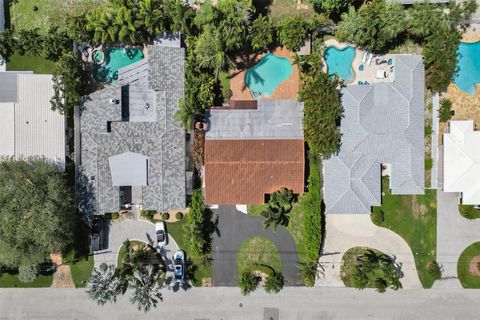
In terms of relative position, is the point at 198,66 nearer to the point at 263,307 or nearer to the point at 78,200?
the point at 78,200

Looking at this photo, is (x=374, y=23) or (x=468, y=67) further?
(x=468, y=67)

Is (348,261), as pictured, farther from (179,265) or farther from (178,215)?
(178,215)

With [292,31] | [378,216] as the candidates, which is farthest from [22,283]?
[292,31]

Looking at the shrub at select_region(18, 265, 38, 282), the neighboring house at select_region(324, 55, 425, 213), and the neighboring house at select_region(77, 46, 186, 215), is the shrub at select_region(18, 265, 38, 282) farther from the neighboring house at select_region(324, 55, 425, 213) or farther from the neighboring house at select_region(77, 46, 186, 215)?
the neighboring house at select_region(324, 55, 425, 213)

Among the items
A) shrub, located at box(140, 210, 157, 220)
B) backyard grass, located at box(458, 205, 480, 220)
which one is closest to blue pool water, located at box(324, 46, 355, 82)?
backyard grass, located at box(458, 205, 480, 220)

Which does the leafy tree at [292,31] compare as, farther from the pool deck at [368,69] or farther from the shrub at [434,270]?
the shrub at [434,270]

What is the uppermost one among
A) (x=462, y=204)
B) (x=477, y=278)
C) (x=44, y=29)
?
(x=44, y=29)

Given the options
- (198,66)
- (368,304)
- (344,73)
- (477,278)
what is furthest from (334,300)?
(198,66)
